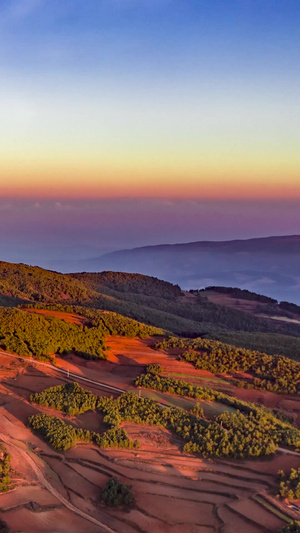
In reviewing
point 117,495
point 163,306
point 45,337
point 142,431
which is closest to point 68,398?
point 142,431

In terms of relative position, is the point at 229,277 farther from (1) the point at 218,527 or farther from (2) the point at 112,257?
(1) the point at 218,527

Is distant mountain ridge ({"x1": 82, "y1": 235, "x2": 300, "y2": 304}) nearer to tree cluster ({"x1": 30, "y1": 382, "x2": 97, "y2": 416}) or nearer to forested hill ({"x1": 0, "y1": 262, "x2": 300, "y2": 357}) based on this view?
forested hill ({"x1": 0, "y1": 262, "x2": 300, "y2": 357})

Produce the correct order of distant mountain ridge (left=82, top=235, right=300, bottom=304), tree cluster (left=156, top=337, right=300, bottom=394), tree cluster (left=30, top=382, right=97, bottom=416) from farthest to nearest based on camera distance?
1. distant mountain ridge (left=82, top=235, right=300, bottom=304)
2. tree cluster (left=156, top=337, right=300, bottom=394)
3. tree cluster (left=30, top=382, right=97, bottom=416)

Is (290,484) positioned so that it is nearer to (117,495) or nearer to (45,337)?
(117,495)

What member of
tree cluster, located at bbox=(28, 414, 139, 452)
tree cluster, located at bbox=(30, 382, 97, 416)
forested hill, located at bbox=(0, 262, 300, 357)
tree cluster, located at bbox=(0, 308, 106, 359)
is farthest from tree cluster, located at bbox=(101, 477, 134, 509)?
forested hill, located at bbox=(0, 262, 300, 357)

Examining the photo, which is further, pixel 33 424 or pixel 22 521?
pixel 33 424

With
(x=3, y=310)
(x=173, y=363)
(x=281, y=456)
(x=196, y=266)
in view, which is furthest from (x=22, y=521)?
(x=196, y=266)
